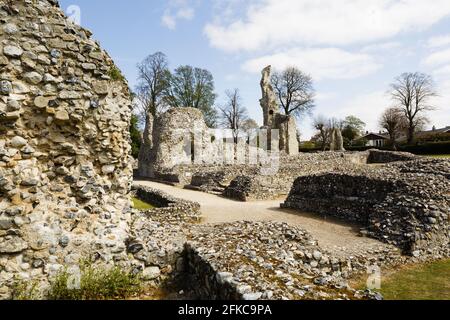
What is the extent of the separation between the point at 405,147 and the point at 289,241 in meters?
40.7

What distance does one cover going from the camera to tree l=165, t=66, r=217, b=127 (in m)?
45.4

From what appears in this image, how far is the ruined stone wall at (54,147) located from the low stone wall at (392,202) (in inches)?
278

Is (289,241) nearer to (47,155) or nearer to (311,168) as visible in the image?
(47,155)

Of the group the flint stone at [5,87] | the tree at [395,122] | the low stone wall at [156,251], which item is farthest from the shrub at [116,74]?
the tree at [395,122]

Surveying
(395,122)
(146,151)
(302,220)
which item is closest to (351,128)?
(395,122)

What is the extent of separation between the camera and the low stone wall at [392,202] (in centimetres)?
854

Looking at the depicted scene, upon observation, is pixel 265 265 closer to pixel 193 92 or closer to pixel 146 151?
pixel 146 151

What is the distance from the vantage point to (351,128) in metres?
64.9

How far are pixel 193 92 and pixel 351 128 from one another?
114ft

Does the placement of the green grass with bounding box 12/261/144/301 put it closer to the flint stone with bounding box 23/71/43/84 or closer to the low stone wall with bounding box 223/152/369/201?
the flint stone with bounding box 23/71/43/84

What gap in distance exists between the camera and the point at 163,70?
44906mm
